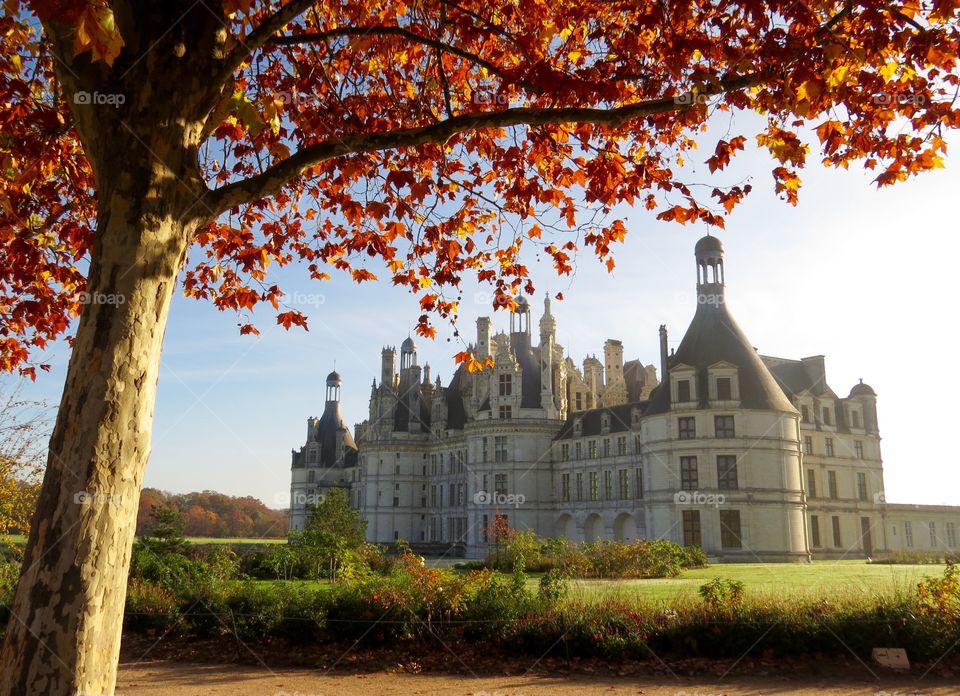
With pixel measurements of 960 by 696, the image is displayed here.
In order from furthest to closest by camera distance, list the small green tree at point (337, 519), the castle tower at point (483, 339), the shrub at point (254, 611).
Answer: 1. the castle tower at point (483, 339)
2. the small green tree at point (337, 519)
3. the shrub at point (254, 611)

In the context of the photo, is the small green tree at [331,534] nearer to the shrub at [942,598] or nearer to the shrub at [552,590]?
the shrub at [552,590]

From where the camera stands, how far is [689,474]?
140 feet

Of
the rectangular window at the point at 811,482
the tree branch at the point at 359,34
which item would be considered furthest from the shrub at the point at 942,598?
the rectangular window at the point at 811,482

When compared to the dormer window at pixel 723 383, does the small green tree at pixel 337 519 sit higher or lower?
lower

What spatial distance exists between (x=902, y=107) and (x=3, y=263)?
1085cm

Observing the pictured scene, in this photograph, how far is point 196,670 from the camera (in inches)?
432

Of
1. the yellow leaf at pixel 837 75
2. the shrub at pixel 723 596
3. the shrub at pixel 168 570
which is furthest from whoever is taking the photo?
the shrub at pixel 168 570

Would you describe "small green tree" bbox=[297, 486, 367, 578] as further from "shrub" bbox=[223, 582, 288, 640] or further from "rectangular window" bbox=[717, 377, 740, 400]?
"rectangular window" bbox=[717, 377, 740, 400]

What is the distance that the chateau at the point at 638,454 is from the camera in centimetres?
4203

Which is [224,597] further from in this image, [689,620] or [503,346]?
[503,346]

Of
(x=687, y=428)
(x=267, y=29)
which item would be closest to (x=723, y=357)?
(x=687, y=428)

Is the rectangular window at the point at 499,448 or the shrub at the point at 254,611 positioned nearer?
the shrub at the point at 254,611

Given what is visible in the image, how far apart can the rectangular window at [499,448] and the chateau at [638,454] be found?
0.11 metres

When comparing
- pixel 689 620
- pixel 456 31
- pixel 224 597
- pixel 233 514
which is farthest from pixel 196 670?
pixel 233 514
